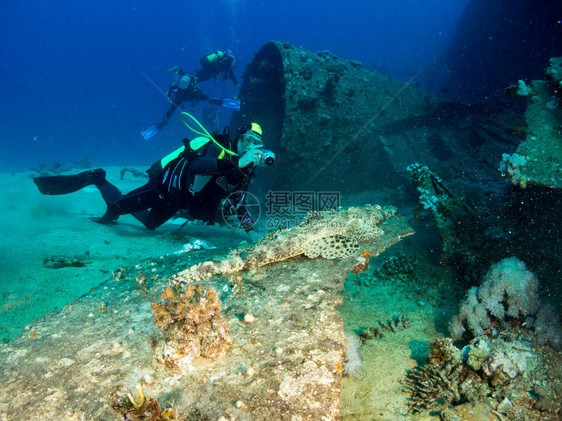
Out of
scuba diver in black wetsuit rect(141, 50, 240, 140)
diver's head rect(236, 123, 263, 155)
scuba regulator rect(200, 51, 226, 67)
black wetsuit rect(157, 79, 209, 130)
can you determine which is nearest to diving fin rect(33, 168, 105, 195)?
scuba diver in black wetsuit rect(141, 50, 240, 140)

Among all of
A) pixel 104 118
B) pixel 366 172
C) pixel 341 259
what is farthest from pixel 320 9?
pixel 341 259

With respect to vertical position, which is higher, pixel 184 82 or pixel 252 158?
pixel 184 82

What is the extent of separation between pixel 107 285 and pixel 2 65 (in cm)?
17917

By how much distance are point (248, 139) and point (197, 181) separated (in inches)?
60.8

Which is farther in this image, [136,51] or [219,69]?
[136,51]

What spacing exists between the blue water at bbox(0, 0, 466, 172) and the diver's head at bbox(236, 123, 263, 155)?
71957 mm

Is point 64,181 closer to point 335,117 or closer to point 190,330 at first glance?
point 190,330

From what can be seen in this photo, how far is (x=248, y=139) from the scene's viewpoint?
567 cm

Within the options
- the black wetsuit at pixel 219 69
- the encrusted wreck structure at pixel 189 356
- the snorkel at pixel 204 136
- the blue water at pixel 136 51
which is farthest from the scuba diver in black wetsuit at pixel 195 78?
the blue water at pixel 136 51

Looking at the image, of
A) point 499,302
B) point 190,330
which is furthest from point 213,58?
point 499,302

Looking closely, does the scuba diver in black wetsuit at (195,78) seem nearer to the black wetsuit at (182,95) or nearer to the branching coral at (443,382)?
the black wetsuit at (182,95)

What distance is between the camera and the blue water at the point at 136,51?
84137 millimetres

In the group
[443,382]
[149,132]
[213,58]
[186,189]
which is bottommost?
[443,382]

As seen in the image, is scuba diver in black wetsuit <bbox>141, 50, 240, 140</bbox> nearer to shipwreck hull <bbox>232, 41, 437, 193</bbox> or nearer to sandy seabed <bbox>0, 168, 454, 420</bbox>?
shipwreck hull <bbox>232, 41, 437, 193</bbox>
